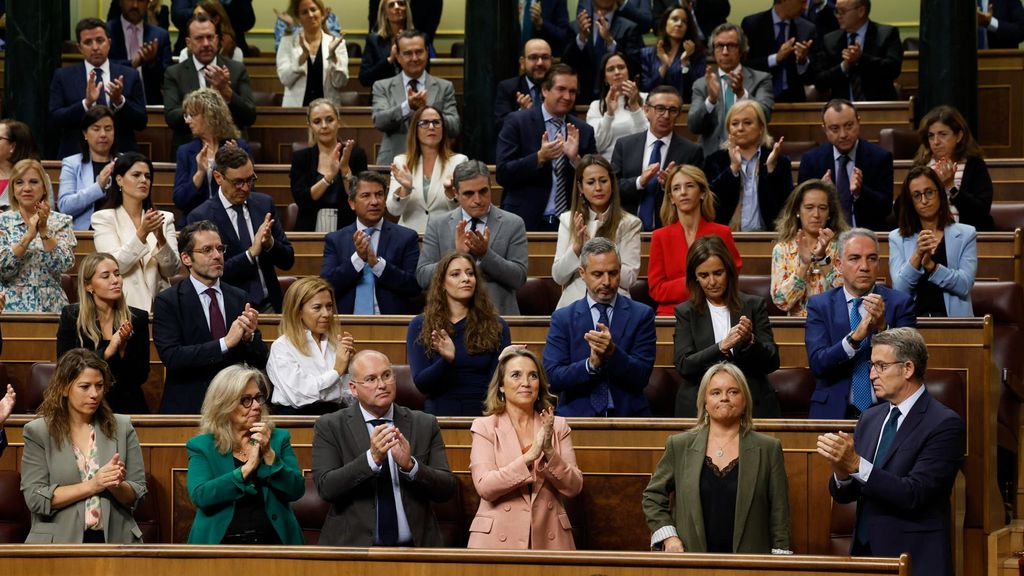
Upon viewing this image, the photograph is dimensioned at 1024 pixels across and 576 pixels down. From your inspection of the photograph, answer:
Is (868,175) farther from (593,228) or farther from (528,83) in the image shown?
(528,83)

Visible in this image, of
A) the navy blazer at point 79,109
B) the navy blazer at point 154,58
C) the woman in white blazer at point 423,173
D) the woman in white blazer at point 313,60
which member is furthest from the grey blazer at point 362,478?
the navy blazer at point 154,58

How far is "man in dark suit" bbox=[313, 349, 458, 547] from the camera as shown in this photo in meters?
4.96

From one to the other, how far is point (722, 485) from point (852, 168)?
2.73 metres

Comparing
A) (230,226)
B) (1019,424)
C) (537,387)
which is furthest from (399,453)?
(1019,424)

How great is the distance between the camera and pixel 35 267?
6668 mm

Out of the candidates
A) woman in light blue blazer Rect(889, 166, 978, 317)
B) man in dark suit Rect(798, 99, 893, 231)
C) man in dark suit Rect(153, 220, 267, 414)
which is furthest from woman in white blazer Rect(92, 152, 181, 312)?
woman in light blue blazer Rect(889, 166, 978, 317)

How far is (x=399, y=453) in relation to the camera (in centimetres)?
489

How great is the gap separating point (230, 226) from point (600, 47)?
3.09 meters

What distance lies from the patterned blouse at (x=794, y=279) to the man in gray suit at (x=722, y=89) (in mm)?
1449

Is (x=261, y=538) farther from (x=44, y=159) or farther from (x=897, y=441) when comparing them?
(x=44, y=159)

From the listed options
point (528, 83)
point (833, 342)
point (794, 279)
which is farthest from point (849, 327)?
point (528, 83)

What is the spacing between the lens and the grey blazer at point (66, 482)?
16.8 ft

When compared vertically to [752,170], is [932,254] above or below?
below

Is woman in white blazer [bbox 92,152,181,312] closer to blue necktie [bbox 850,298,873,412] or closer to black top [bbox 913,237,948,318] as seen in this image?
blue necktie [bbox 850,298,873,412]
